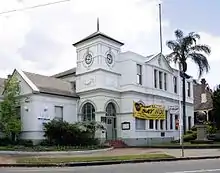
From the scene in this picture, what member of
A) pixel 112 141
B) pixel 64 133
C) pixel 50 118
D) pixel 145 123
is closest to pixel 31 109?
pixel 50 118

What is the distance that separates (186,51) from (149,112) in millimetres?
8627

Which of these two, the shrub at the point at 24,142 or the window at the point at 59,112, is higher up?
the window at the point at 59,112

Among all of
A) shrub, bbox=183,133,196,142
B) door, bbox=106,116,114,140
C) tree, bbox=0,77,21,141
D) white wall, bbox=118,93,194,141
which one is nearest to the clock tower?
white wall, bbox=118,93,194,141

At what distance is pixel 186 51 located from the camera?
4547 centimetres

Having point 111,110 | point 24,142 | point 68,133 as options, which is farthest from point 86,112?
point 24,142

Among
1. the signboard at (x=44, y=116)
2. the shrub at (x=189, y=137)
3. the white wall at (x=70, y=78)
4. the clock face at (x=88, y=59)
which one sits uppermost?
the clock face at (x=88, y=59)

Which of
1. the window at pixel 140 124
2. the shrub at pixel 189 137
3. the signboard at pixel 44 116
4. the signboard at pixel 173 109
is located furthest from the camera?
the signboard at pixel 173 109

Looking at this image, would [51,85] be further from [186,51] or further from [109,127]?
[186,51]

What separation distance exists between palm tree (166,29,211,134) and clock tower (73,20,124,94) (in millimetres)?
7253

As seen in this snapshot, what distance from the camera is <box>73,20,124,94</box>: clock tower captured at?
39.5 meters

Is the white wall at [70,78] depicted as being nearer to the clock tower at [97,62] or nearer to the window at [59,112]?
the clock tower at [97,62]

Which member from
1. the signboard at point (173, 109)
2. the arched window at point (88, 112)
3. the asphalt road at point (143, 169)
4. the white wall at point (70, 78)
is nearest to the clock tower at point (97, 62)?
the arched window at point (88, 112)

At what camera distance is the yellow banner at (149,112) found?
4096cm

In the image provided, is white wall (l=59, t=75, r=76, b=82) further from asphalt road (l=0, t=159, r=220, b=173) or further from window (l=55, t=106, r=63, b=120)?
asphalt road (l=0, t=159, r=220, b=173)
